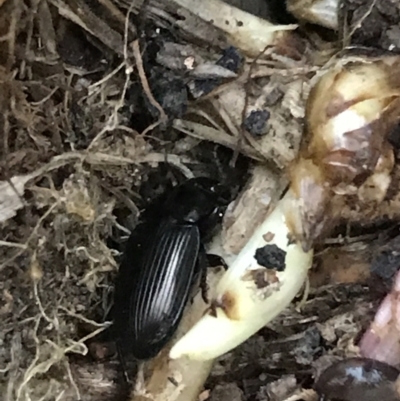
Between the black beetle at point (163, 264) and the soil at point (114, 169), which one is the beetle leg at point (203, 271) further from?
the soil at point (114, 169)

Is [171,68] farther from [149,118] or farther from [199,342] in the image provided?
[199,342]

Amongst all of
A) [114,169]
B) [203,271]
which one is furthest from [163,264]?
[114,169]

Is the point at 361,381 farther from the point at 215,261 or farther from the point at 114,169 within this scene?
the point at 114,169

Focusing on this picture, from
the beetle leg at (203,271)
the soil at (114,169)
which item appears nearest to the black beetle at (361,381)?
the soil at (114,169)

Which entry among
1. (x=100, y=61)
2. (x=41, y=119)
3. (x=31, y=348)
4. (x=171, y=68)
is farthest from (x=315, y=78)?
(x=31, y=348)

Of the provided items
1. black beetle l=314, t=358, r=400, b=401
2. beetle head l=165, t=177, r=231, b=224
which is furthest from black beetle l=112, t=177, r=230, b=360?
black beetle l=314, t=358, r=400, b=401
